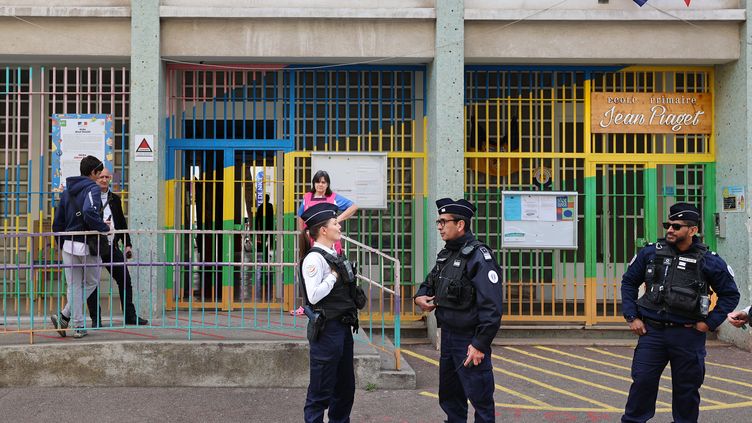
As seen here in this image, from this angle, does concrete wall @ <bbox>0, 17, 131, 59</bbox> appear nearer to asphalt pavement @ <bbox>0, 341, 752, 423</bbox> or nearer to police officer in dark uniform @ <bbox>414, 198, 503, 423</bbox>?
asphalt pavement @ <bbox>0, 341, 752, 423</bbox>

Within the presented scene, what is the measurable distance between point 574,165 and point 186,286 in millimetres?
5282

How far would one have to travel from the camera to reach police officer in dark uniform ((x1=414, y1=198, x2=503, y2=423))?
484 cm

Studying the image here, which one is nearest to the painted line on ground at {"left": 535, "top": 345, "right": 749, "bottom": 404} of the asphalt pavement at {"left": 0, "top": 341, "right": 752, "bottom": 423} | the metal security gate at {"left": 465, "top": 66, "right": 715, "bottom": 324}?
the asphalt pavement at {"left": 0, "top": 341, "right": 752, "bottom": 423}

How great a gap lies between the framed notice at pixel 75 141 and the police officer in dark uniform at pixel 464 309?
5391 millimetres

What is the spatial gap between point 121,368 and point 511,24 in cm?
593

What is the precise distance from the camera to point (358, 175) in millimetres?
9750

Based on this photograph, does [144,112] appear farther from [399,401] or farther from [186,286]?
[399,401]

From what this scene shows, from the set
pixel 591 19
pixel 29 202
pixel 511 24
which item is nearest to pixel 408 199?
pixel 511 24

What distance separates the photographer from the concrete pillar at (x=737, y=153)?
9.22m

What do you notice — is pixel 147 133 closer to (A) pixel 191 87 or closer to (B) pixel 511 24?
(A) pixel 191 87

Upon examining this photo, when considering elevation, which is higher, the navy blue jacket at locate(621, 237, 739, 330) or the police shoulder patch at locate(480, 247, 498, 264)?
the police shoulder patch at locate(480, 247, 498, 264)

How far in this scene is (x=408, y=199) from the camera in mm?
10023

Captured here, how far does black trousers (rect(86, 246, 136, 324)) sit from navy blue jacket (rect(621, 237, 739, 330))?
4.67 meters

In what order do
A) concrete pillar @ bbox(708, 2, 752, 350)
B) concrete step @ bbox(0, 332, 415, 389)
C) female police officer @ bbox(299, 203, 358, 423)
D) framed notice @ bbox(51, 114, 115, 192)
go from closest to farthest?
female police officer @ bbox(299, 203, 358, 423), concrete step @ bbox(0, 332, 415, 389), framed notice @ bbox(51, 114, 115, 192), concrete pillar @ bbox(708, 2, 752, 350)
